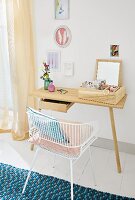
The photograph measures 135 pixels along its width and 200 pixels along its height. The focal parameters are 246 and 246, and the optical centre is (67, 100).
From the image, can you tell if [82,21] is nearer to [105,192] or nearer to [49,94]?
[49,94]

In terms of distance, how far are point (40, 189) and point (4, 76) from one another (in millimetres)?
1544

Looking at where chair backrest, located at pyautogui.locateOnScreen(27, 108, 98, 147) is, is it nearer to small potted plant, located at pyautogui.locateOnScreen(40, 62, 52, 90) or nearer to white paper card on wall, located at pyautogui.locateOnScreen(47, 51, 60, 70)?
small potted plant, located at pyautogui.locateOnScreen(40, 62, 52, 90)

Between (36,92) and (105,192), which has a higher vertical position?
(36,92)

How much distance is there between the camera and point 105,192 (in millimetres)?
2111

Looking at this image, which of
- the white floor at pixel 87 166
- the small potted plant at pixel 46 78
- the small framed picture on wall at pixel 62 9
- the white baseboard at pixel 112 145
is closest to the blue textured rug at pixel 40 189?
the white floor at pixel 87 166

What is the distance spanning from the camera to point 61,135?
180 centimetres

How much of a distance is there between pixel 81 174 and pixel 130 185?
461 millimetres

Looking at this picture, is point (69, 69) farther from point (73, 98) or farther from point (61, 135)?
point (61, 135)

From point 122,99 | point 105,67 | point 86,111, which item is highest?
point 105,67

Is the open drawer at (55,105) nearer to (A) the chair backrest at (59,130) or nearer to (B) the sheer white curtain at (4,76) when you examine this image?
(A) the chair backrest at (59,130)

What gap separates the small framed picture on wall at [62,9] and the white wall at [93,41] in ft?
0.17

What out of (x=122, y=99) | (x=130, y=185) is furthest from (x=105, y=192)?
(x=122, y=99)

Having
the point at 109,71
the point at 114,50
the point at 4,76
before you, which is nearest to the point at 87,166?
the point at 109,71

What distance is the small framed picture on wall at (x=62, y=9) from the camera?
8.48 ft
